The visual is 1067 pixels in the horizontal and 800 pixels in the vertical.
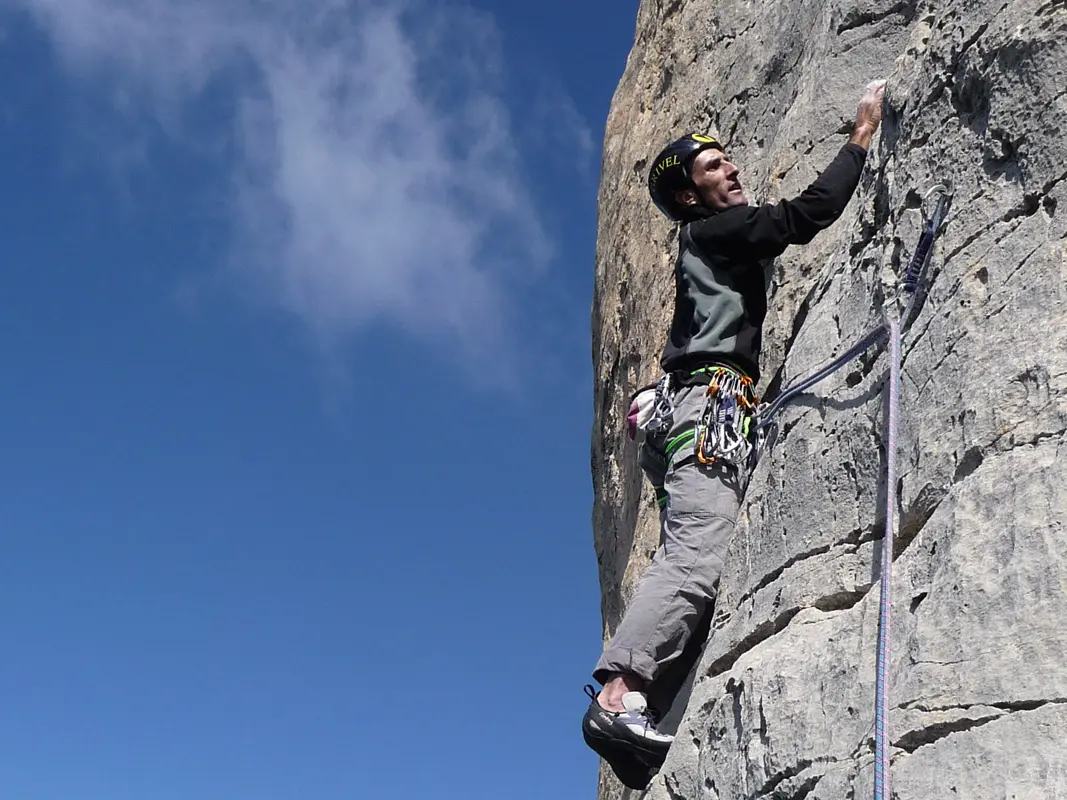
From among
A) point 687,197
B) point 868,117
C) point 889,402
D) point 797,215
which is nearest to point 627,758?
point 889,402

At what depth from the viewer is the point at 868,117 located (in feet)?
15.9

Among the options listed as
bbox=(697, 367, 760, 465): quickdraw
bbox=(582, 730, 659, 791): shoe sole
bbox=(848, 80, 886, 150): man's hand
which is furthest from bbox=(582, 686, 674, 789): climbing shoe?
bbox=(848, 80, 886, 150): man's hand

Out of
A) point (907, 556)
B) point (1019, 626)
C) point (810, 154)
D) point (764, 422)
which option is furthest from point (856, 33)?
point (1019, 626)

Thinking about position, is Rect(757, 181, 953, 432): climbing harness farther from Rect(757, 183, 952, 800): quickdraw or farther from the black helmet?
the black helmet

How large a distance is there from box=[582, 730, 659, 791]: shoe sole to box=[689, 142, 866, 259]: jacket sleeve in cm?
191

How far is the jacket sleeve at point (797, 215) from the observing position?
4.74 metres

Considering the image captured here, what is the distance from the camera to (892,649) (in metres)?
3.24

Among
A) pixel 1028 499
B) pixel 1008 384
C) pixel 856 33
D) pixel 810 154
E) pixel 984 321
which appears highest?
pixel 856 33

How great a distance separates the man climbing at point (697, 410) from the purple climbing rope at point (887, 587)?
1.02 m

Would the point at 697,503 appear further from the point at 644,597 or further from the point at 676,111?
the point at 676,111

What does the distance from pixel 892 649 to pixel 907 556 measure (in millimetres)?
263

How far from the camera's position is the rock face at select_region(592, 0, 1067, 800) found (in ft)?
9.40

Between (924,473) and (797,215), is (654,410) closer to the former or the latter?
(797,215)

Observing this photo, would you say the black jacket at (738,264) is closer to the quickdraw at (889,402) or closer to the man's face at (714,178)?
the man's face at (714,178)
